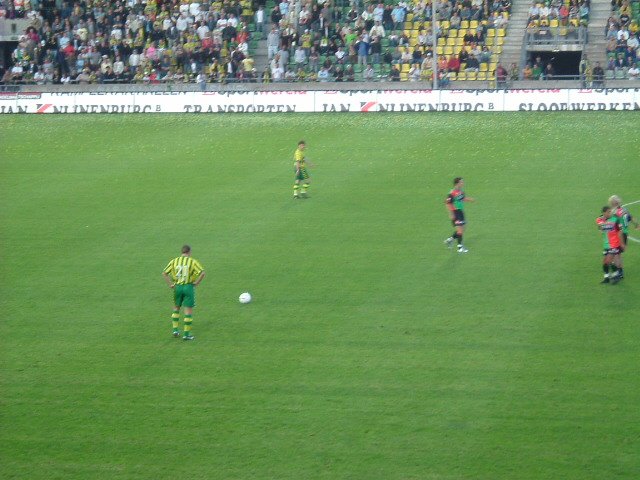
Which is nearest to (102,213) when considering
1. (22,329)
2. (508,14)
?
(22,329)

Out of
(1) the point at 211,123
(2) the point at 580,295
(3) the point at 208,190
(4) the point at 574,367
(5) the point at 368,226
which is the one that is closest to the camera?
(4) the point at 574,367

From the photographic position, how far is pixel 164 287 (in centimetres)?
2053

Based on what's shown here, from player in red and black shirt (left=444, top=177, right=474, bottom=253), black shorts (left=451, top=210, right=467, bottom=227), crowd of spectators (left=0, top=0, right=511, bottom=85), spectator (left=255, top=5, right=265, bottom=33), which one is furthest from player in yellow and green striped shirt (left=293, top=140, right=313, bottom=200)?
spectator (left=255, top=5, right=265, bottom=33)

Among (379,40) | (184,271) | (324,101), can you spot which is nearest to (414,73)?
(379,40)

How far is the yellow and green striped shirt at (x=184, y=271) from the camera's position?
57.0 ft

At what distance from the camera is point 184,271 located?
17.4 m

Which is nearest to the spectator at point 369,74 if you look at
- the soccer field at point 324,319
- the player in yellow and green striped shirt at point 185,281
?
the soccer field at point 324,319

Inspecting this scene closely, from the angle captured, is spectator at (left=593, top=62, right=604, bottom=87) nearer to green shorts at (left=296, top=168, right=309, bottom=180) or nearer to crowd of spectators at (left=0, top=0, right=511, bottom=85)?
crowd of spectators at (left=0, top=0, right=511, bottom=85)

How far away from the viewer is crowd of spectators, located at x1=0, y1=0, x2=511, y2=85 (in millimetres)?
45562

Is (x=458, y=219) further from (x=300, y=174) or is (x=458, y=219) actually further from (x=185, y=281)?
(x=185, y=281)

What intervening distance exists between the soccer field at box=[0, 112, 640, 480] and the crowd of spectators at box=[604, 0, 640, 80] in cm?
963

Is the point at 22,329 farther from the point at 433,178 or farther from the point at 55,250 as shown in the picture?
the point at 433,178

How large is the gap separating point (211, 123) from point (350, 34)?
10111 millimetres

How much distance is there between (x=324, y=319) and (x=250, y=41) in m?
32.4
